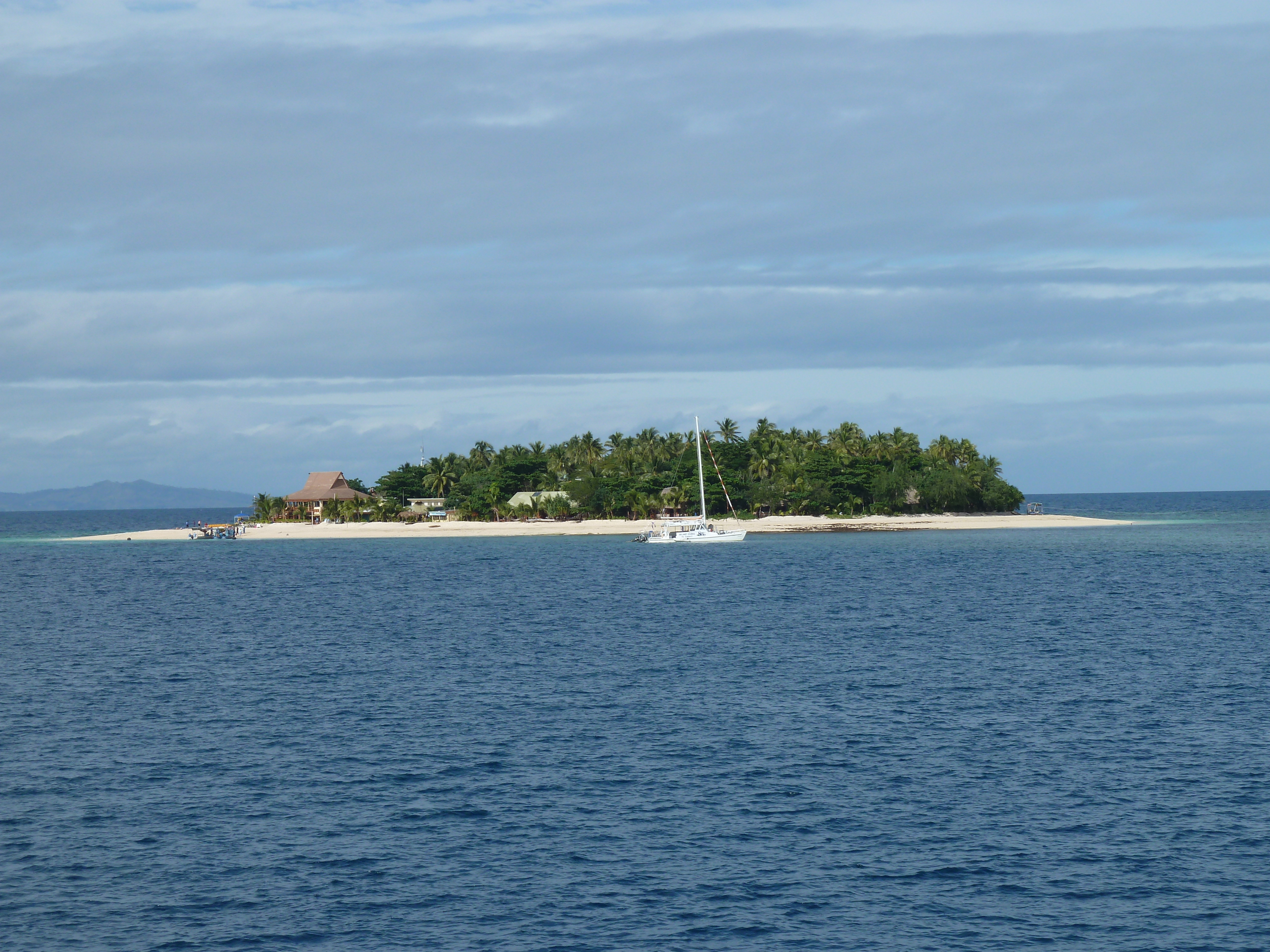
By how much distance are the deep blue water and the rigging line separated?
106 m

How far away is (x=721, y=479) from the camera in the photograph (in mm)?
178375

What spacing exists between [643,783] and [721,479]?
14776 centimetres

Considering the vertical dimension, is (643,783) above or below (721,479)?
below

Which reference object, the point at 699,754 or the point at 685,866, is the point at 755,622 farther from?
the point at 685,866

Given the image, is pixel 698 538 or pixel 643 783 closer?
pixel 643 783

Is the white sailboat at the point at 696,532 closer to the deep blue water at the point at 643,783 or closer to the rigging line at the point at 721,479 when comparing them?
the rigging line at the point at 721,479

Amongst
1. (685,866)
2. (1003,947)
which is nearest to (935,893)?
(1003,947)

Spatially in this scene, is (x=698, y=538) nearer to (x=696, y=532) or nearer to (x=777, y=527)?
(x=696, y=532)

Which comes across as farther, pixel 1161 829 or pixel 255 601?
pixel 255 601

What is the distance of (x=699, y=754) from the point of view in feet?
113

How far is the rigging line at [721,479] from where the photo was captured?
584ft

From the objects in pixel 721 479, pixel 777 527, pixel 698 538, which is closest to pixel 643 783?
pixel 698 538

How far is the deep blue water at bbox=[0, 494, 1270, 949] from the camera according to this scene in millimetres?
22281

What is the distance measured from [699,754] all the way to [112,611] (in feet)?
199
